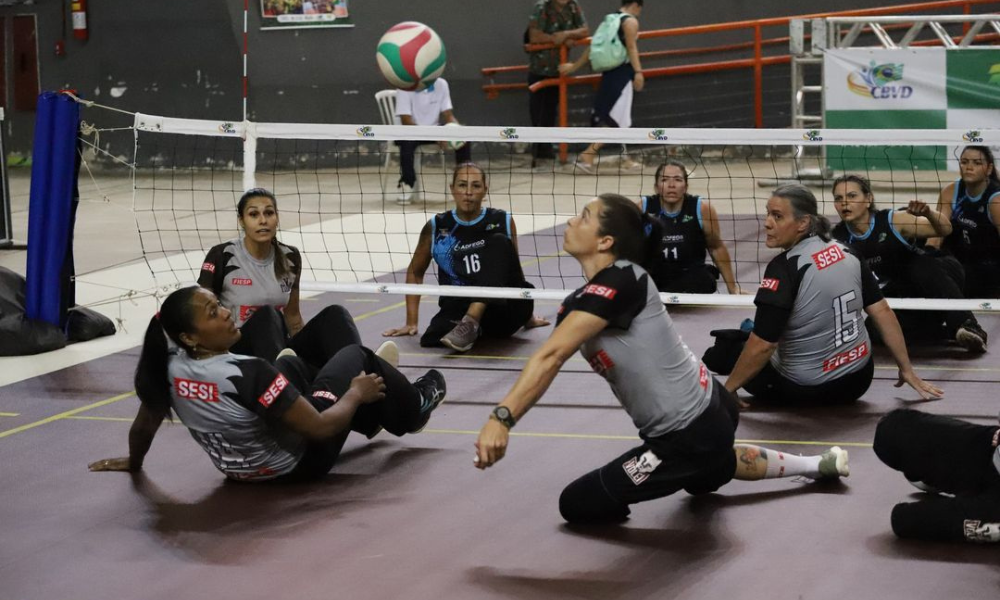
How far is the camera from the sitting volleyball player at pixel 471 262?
317 inches

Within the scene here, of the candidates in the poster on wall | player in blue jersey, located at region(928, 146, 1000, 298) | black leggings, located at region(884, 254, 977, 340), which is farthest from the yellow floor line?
the poster on wall

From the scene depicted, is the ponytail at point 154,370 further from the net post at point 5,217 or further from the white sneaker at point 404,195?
the white sneaker at point 404,195

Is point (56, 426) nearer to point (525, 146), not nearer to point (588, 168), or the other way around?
point (588, 168)

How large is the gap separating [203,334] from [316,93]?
44.6 feet

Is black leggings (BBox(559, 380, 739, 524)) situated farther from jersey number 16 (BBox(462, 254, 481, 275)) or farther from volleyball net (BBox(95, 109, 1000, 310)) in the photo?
jersey number 16 (BBox(462, 254, 481, 275))

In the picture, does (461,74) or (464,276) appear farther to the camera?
(461,74)

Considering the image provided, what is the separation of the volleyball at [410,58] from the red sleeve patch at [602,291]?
25.6 feet

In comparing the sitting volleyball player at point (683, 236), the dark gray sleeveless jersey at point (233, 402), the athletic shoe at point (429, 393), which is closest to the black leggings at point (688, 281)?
the sitting volleyball player at point (683, 236)

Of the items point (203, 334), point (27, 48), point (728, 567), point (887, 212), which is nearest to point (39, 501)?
point (203, 334)

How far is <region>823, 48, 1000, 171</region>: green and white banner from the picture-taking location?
13.6 m

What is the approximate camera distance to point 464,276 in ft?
27.0

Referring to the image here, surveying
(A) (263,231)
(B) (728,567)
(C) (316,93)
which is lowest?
(B) (728,567)

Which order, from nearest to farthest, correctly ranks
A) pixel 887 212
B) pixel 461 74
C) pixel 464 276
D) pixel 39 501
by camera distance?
pixel 39 501, pixel 887 212, pixel 464 276, pixel 461 74

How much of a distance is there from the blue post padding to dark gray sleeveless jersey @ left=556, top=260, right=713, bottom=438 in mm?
4588
